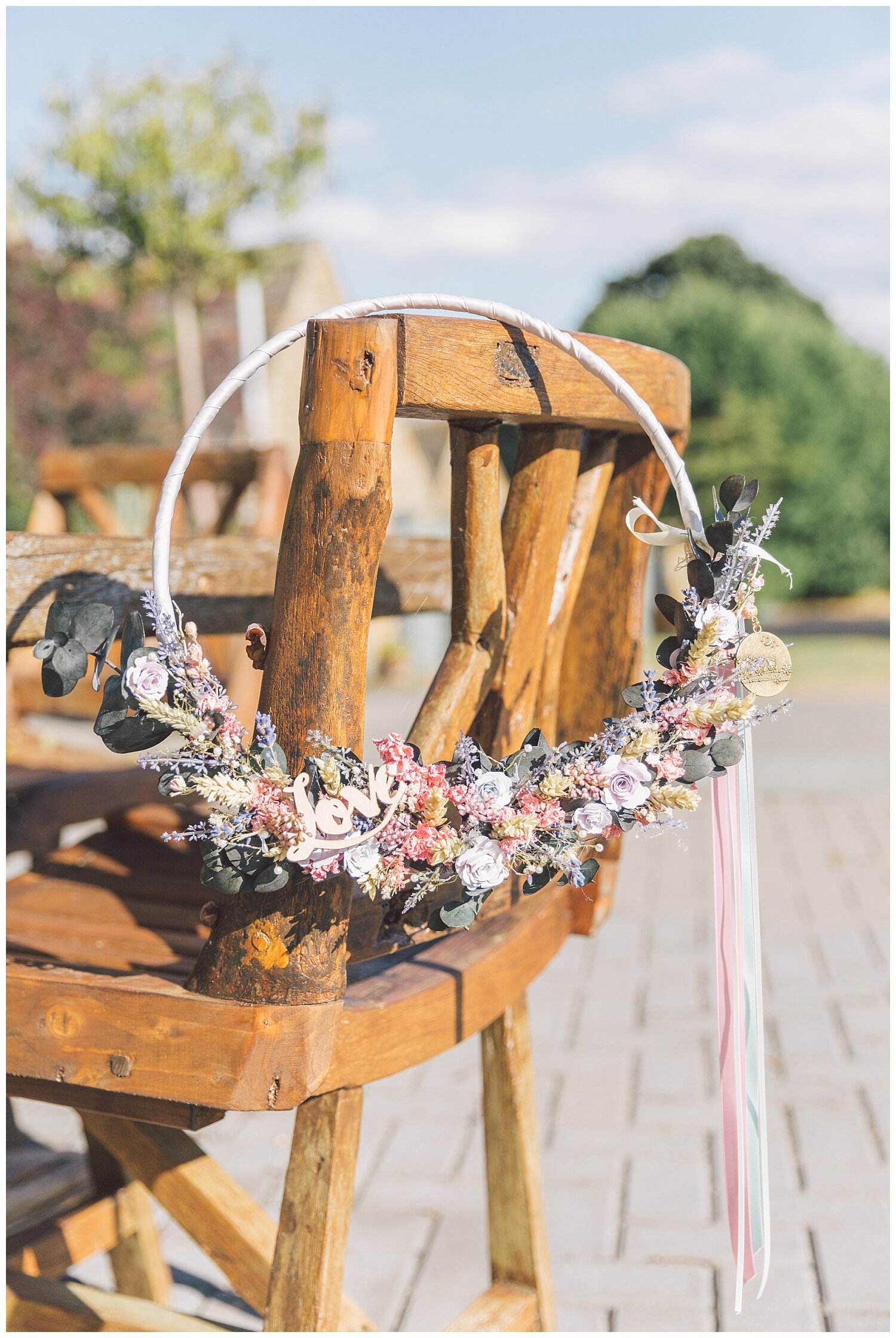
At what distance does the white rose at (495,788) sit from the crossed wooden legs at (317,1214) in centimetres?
35

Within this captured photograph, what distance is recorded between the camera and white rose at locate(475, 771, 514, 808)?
973 millimetres

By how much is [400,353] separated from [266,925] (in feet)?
1.59

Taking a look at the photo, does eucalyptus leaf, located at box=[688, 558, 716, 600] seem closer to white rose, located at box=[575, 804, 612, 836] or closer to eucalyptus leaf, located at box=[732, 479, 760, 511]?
eucalyptus leaf, located at box=[732, 479, 760, 511]

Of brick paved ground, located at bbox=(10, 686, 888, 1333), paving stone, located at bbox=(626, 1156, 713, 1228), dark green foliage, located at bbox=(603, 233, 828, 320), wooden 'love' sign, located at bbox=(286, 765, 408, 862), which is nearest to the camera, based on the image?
wooden 'love' sign, located at bbox=(286, 765, 408, 862)

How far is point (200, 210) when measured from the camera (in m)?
8.93

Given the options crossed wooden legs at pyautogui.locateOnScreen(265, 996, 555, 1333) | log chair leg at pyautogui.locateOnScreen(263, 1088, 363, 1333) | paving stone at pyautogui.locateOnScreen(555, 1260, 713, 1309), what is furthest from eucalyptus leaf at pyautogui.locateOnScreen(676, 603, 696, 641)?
paving stone at pyautogui.locateOnScreen(555, 1260, 713, 1309)

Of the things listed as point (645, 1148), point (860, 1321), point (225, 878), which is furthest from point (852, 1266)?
point (225, 878)

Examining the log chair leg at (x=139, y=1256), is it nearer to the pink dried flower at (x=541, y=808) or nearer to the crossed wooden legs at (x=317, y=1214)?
the crossed wooden legs at (x=317, y=1214)

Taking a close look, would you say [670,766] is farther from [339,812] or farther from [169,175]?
[169,175]

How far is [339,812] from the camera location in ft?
3.11

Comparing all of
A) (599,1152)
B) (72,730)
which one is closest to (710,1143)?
(599,1152)

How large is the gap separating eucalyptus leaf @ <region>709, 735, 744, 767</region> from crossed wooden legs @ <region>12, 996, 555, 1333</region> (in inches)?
18.5

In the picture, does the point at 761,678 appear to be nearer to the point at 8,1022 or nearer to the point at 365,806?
the point at 365,806

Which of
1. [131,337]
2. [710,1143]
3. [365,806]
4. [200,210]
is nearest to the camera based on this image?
[365,806]
